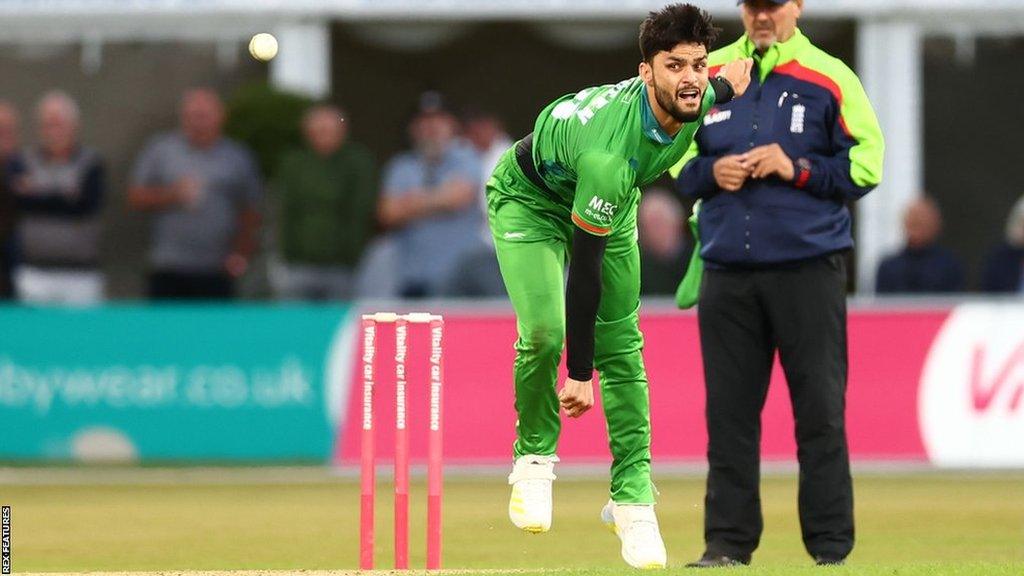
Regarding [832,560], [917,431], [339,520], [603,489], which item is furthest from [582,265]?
[917,431]

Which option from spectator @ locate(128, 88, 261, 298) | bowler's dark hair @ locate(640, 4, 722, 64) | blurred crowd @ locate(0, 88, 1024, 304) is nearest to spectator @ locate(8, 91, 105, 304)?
blurred crowd @ locate(0, 88, 1024, 304)

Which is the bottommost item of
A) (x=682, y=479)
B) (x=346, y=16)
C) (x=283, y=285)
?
(x=682, y=479)

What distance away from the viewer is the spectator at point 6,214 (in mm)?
14617

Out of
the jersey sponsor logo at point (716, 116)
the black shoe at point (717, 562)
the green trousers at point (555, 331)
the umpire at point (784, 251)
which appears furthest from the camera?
the jersey sponsor logo at point (716, 116)

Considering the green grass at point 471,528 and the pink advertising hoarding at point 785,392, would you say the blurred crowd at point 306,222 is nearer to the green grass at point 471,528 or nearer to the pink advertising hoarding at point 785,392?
the pink advertising hoarding at point 785,392

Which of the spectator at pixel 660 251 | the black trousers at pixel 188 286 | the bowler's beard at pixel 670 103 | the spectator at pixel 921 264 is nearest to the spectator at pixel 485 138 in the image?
the spectator at pixel 660 251

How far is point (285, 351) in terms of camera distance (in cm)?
1346

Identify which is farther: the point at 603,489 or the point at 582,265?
the point at 603,489

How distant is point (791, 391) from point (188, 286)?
7062 millimetres

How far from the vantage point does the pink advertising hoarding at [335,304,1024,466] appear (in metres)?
13.0

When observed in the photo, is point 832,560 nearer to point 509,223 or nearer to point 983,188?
point 509,223

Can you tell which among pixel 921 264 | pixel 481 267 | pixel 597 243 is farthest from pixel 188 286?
pixel 597 243

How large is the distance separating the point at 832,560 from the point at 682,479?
4.73 metres

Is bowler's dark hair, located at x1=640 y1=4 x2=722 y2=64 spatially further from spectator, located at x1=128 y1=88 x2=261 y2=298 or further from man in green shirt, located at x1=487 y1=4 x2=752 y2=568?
spectator, located at x1=128 y1=88 x2=261 y2=298
